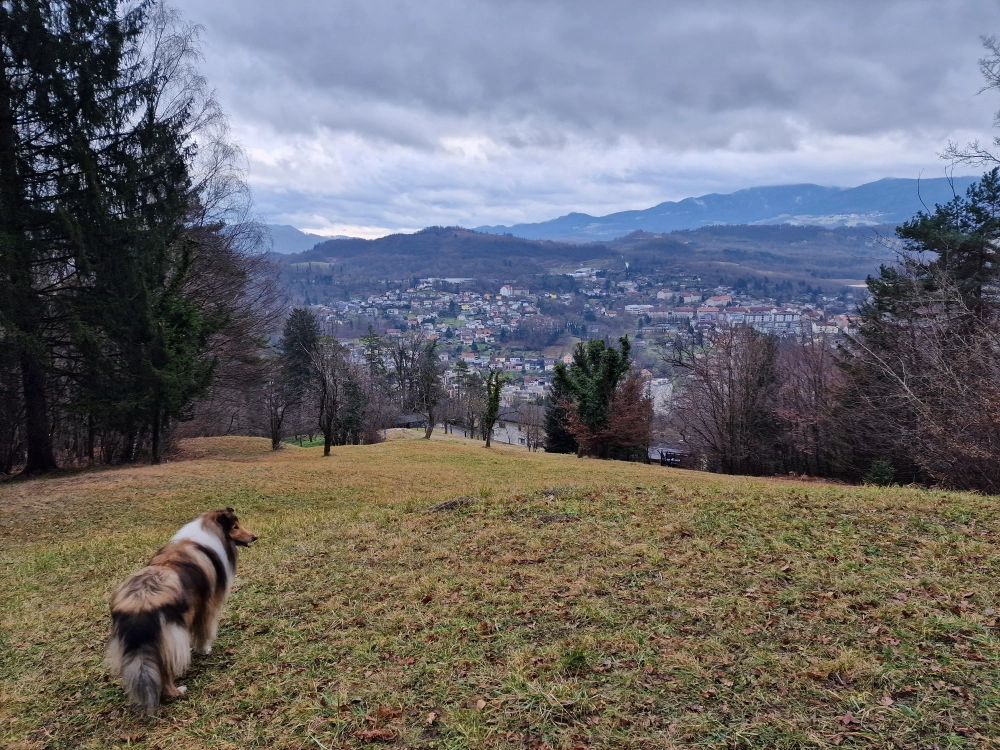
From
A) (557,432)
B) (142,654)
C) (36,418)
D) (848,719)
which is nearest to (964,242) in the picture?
(848,719)

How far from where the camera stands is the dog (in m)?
3.47

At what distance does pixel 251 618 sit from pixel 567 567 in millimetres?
3151

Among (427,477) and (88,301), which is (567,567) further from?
(88,301)

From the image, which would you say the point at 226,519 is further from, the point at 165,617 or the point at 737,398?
the point at 737,398

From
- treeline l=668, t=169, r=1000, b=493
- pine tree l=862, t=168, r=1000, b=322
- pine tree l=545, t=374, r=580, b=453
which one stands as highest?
pine tree l=862, t=168, r=1000, b=322

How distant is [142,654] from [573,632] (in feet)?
9.90

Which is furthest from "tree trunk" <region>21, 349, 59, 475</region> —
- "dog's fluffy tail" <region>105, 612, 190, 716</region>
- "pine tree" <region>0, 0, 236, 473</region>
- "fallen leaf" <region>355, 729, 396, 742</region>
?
"fallen leaf" <region>355, 729, 396, 742</region>

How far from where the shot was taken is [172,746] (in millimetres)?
3301

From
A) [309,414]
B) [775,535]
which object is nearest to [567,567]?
[775,535]

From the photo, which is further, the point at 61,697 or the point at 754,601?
the point at 754,601

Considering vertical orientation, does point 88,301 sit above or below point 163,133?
below

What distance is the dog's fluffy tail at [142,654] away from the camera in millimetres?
3459

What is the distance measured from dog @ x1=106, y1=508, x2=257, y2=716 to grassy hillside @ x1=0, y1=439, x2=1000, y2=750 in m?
0.27

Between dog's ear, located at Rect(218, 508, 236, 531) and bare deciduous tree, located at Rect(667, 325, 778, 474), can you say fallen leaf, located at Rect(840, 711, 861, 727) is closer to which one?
dog's ear, located at Rect(218, 508, 236, 531)
